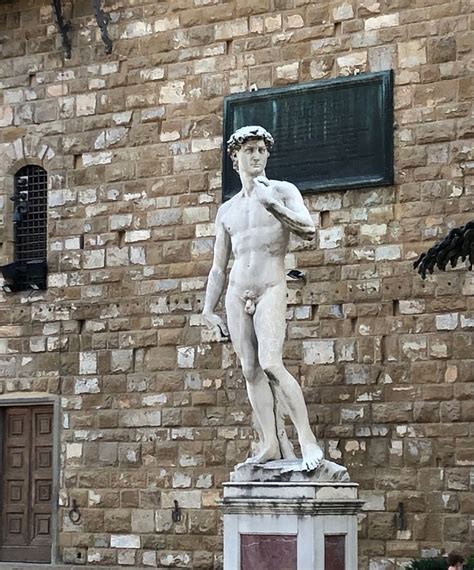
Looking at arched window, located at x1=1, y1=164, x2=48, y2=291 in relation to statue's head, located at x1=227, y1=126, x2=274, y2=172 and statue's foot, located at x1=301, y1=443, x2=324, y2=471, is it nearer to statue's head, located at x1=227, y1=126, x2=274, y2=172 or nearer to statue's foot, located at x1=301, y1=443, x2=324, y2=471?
statue's head, located at x1=227, y1=126, x2=274, y2=172

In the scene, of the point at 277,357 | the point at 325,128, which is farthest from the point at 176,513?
the point at 277,357

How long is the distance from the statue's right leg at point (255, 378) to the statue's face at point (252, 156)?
0.99 meters

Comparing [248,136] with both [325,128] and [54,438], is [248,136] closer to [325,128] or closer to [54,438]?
[325,128]

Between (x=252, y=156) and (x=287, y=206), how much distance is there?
0.53 m

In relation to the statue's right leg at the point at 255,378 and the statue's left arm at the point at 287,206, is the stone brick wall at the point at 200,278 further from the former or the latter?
the statue's left arm at the point at 287,206

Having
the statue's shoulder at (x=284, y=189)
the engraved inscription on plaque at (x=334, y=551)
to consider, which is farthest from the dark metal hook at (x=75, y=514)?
the statue's shoulder at (x=284, y=189)

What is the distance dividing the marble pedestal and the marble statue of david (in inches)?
11.1

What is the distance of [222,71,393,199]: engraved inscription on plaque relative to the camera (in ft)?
51.1

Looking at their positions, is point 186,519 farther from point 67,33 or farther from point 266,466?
point 67,33

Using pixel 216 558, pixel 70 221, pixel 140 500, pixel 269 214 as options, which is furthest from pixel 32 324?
pixel 269 214

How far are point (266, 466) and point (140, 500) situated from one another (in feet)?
15.7

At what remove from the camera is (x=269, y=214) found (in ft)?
40.5

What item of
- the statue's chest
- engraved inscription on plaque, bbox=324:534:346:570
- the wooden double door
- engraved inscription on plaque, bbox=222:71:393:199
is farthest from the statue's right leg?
the wooden double door

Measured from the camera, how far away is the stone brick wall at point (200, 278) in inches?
593
